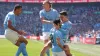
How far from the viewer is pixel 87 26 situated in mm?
60906

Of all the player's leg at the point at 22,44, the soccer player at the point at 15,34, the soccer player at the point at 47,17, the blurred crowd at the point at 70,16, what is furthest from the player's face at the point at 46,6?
the blurred crowd at the point at 70,16

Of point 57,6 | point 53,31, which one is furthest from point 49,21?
point 57,6

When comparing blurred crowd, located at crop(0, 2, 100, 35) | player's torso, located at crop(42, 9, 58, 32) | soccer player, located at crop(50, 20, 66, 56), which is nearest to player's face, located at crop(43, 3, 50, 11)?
player's torso, located at crop(42, 9, 58, 32)

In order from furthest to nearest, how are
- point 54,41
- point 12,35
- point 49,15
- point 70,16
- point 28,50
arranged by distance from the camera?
point 70,16, point 28,50, point 49,15, point 12,35, point 54,41

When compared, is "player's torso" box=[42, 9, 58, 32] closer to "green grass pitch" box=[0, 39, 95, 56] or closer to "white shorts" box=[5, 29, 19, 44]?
"white shorts" box=[5, 29, 19, 44]

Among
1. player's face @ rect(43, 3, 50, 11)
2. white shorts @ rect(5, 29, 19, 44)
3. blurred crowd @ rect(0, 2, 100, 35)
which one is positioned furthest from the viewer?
blurred crowd @ rect(0, 2, 100, 35)

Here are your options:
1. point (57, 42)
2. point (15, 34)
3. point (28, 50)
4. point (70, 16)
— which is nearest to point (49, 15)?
point (15, 34)

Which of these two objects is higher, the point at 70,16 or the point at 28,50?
the point at 28,50

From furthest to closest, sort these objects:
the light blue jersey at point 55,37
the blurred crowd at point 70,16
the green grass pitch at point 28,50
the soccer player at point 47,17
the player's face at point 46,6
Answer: the blurred crowd at point 70,16
the green grass pitch at point 28,50
the soccer player at point 47,17
the player's face at point 46,6
the light blue jersey at point 55,37

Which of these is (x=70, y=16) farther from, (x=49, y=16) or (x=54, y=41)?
(x=54, y=41)

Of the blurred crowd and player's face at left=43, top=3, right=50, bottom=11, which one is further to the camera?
the blurred crowd

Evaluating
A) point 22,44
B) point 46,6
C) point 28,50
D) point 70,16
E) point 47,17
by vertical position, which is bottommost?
point 70,16

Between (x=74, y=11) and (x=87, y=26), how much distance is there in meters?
6.29

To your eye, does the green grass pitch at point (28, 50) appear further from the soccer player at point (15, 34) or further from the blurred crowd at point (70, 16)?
the blurred crowd at point (70, 16)
